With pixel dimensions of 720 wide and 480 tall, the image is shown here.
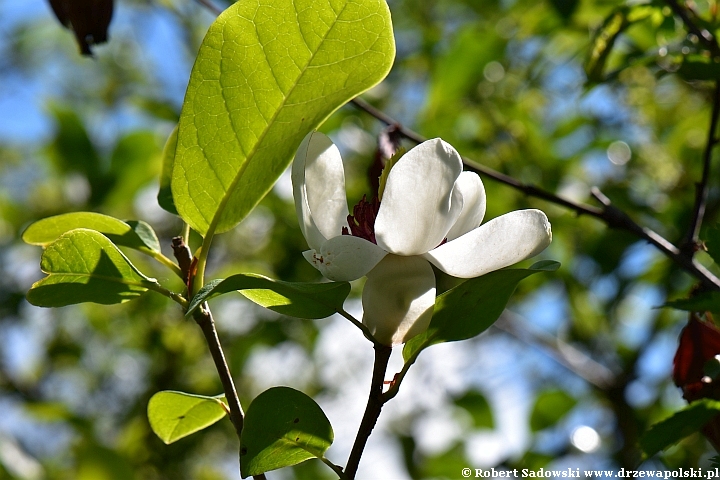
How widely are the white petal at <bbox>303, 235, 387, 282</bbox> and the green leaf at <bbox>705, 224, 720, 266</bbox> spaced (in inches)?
10.3

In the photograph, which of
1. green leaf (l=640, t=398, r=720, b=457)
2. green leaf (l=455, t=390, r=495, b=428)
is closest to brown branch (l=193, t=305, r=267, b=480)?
green leaf (l=640, t=398, r=720, b=457)

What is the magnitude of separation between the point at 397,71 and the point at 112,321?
84cm

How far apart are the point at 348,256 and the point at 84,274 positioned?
16 centimetres

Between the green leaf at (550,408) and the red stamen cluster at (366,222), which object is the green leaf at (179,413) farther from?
the green leaf at (550,408)

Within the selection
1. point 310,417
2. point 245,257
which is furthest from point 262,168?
point 245,257

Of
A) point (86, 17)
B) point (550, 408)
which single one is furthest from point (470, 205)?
point (550, 408)

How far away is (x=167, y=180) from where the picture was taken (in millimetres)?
549

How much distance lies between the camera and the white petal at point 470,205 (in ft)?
1.44

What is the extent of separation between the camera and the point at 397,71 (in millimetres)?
1591

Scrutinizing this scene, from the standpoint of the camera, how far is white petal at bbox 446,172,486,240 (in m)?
0.44

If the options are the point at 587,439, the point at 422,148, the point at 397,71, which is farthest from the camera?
the point at 397,71

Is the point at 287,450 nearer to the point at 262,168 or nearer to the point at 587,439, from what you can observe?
the point at 262,168

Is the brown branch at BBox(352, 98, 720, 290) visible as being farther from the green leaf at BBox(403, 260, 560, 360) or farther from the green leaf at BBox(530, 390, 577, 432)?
the green leaf at BBox(530, 390, 577, 432)

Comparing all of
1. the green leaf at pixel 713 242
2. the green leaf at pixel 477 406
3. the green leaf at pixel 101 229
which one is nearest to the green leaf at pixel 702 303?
the green leaf at pixel 713 242
